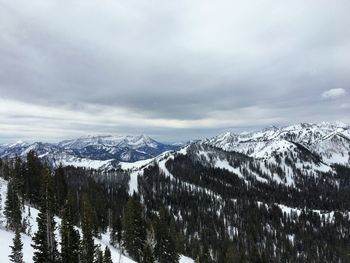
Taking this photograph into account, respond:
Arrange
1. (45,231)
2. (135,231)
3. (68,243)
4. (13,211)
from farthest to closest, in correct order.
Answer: (135,231) < (13,211) < (68,243) < (45,231)

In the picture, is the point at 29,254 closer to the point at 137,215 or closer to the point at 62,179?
the point at 137,215

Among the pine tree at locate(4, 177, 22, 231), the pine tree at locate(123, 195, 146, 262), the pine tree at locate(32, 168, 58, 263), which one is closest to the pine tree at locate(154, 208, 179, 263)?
the pine tree at locate(123, 195, 146, 262)

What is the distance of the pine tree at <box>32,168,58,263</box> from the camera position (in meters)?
48.6

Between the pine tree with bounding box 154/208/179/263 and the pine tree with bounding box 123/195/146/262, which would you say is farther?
the pine tree with bounding box 154/208/179/263

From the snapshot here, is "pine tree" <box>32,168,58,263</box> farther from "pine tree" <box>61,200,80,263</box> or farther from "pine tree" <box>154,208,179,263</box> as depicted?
"pine tree" <box>154,208,179,263</box>

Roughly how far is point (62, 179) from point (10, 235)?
141 feet

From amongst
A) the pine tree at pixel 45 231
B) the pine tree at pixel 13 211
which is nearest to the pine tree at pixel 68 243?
the pine tree at pixel 45 231

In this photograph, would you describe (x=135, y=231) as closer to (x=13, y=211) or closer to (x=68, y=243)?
(x=13, y=211)

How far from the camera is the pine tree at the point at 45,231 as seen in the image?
4856cm

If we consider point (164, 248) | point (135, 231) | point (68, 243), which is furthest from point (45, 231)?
point (164, 248)

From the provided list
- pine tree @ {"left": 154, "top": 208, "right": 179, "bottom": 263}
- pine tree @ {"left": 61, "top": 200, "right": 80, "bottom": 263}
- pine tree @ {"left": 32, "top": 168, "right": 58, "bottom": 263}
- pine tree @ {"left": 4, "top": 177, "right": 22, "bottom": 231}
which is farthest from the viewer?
pine tree @ {"left": 154, "top": 208, "right": 179, "bottom": 263}

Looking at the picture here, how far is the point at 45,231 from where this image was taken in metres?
50.7

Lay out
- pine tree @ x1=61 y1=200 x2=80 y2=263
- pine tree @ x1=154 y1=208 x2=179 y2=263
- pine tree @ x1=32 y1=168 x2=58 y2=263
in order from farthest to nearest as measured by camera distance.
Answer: pine tree @ x1=154 y1=208 x2=179 y2=263
pine tree @ x1=61 y1=200 x2=80 y2=263
pine tree @ x1=32 y1=168 x2=58 y2=263

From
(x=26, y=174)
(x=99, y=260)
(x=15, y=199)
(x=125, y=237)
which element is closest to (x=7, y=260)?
(x=99, y=260)
